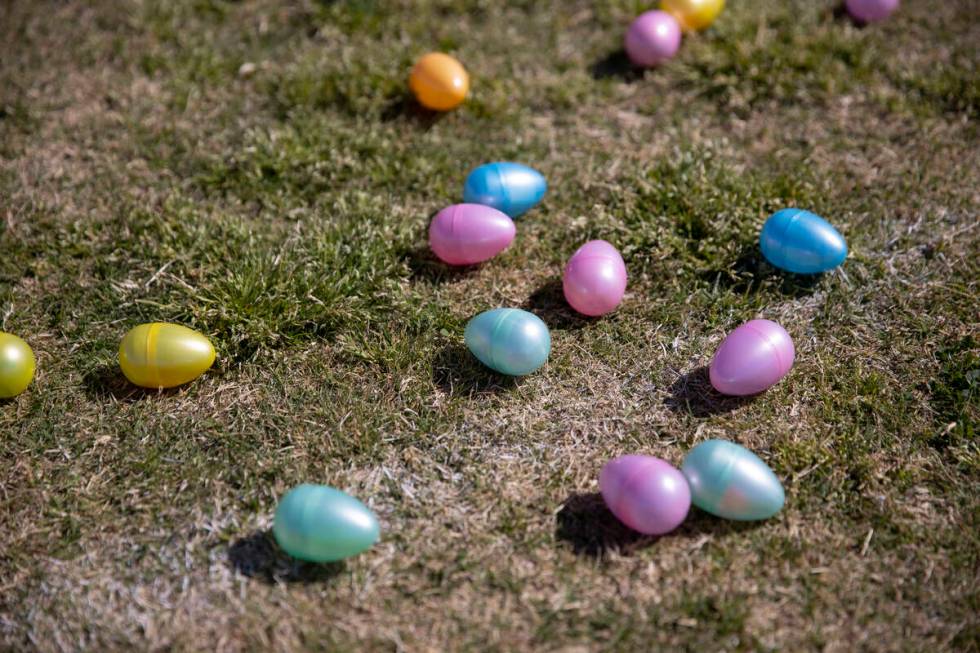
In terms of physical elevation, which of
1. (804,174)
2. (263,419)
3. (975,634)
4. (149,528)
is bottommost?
(149,528)

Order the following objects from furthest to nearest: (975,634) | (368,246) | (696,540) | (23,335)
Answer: (368,246), (23,335), (696,540), (975,634)

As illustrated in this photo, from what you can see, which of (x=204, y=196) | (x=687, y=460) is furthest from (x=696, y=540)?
(x=204, y=196)

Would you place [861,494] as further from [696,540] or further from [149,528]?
[149,528]

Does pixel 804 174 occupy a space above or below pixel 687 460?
above

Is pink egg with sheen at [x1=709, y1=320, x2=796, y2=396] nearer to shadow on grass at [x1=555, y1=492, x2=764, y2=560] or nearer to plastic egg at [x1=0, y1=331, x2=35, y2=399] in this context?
shadow on grass at [x1=555, y1=492, x2=764, y2=560]

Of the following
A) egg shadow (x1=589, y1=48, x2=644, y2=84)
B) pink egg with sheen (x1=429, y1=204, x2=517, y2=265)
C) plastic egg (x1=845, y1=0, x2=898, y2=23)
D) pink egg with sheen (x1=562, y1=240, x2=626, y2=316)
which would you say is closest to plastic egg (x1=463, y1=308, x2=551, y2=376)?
pink egg with sheen (x1=562, y1=240, x2=626, y2=316)

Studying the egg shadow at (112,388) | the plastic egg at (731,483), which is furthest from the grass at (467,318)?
the plastic egg at (731,483)

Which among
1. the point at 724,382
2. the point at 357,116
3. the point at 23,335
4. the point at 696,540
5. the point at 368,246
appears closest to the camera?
the point at 696,540

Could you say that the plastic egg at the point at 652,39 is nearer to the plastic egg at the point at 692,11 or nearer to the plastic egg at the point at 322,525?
the plastic egg at the point at 692,11

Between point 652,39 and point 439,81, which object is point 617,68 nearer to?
point 652,39
